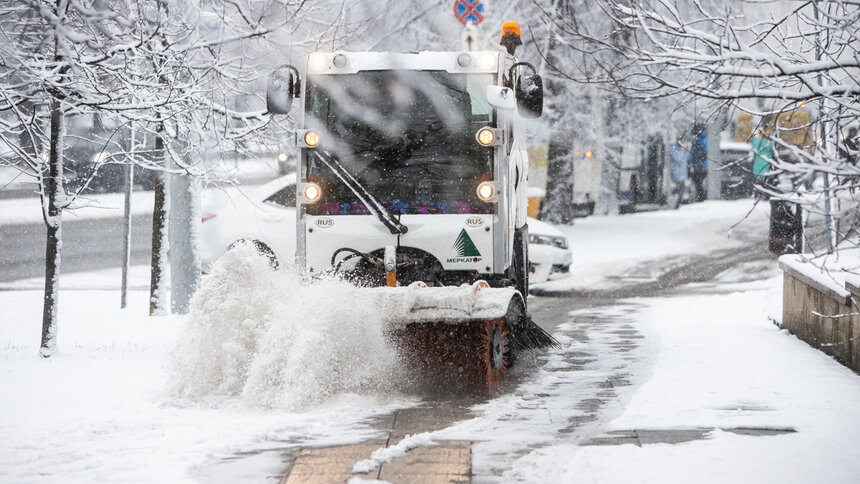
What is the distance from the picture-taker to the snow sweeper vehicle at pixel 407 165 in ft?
28.0

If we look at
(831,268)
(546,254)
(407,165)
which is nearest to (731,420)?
(407,165)

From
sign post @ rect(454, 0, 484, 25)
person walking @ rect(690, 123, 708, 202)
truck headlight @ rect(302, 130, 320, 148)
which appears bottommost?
truck headlight @ rect(302, 130, 320, 148)

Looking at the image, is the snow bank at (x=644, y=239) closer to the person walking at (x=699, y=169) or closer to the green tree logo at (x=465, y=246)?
the person walking at (x=699, y=169)

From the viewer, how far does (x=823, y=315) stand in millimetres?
7652

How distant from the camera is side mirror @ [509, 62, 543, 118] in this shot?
8.45 metres

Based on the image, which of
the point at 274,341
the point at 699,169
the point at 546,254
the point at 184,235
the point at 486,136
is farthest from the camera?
the point at 699,169

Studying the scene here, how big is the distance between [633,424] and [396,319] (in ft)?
6.02

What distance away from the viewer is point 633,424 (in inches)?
266

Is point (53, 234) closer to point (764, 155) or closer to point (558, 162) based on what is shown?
point (764, 155)

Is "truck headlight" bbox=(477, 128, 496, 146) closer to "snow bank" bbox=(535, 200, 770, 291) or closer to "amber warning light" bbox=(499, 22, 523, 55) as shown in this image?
"amber warning light" bbox=(499, 22, 523, 55)

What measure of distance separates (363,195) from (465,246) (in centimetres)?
91

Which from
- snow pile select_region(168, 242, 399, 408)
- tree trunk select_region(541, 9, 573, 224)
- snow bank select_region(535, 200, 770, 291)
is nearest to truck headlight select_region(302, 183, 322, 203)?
snow pile select_region(168, 242, 399, 408)

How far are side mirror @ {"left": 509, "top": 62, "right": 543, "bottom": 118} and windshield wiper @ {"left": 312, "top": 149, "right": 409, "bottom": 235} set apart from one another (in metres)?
1.35

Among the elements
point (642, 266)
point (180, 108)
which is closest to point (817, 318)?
point (180, 108)
